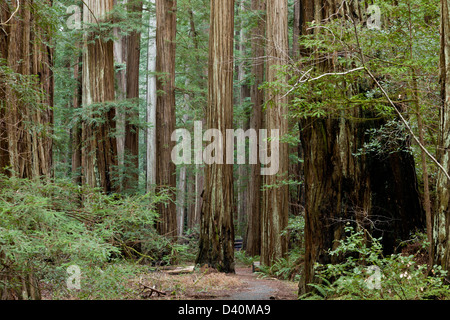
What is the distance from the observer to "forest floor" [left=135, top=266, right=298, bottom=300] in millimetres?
7160

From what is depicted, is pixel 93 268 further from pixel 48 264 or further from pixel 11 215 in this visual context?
pixel 11 215

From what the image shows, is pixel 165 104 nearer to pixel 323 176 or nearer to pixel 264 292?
pixel 264 292

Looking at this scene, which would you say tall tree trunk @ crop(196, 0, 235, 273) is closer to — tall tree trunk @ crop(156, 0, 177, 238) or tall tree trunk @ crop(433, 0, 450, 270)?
tall tree trunk @ crop(156, 0, 177, 238)

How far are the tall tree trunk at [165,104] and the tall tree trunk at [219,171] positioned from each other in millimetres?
3930

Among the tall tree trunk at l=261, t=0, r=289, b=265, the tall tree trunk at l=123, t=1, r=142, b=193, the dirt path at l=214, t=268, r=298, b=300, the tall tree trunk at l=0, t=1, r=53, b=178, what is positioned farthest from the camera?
the tall tree trunk at l=123, t=1, r=142, b=193

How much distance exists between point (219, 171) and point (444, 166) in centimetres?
696

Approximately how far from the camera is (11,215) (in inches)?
171

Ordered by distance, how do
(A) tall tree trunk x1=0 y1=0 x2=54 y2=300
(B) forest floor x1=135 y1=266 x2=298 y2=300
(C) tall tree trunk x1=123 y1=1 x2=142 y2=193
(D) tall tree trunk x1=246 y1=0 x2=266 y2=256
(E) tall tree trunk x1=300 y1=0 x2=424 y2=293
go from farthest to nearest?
(D) tall tree trunk x1=246 y1=0 x2=266 y2=256 < (C) tall tree trunk x1=123 y1=1 x2=142 y2=193 < (B) forest floor x1=135 y1=266 x2=298 y2=300 < (E) tall tree trunk x1=300 y1=0 x2=424 y2=293 < (A) tall tree trunk x1=0 y1=0 x2=54 y2=300

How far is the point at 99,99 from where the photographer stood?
39.3ft

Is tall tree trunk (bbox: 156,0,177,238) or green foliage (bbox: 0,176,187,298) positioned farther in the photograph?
tall tree trunk (bbox: 156,0,177,238)

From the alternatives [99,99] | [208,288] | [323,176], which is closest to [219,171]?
[208,288]

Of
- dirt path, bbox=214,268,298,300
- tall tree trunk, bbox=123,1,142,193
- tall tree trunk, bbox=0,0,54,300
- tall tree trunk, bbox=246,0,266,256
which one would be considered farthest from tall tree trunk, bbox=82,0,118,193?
tall tree trunk, bbox=246,0,266,256

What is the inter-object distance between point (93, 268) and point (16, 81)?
2.57m

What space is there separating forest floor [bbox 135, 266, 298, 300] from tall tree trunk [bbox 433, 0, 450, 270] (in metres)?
3.22
